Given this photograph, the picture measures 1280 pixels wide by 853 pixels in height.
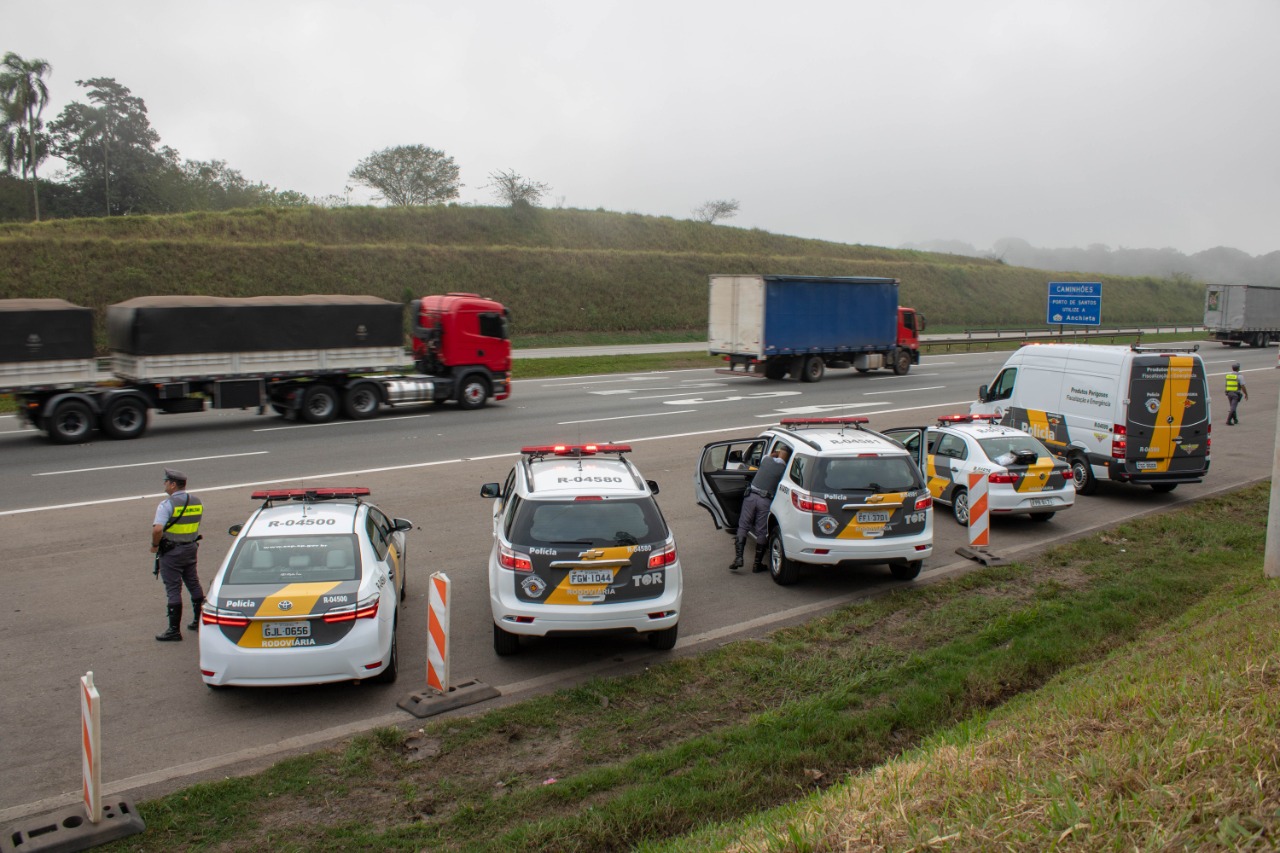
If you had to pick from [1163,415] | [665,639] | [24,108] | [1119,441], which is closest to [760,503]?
[665,639]

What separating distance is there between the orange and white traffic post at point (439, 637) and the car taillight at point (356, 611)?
46 centimetres

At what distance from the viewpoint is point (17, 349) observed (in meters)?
20.1

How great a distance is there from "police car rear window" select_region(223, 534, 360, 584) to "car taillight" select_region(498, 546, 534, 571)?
1.23 meters

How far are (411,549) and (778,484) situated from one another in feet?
15.5

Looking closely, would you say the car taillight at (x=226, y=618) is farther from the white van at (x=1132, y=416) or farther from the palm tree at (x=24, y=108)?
the palm tree at (x=24, y=108)

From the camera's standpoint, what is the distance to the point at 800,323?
114ft

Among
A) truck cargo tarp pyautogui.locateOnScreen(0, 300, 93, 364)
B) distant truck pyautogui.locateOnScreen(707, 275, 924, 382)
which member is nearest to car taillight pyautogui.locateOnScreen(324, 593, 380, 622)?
truck cargo tarp pyautogui.locateOnScreen(0, 300, 93, 364)

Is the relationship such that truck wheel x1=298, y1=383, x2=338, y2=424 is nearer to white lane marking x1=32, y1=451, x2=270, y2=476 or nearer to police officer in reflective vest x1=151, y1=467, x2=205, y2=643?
white lane marking x1=32, y1=451, x2=270, y2=476

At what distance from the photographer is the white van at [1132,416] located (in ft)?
51.8

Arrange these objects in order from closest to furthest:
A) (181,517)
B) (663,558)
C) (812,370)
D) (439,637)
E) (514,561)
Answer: (439,637) → (514,561) → (663,558) → (181,517) → (812,370)

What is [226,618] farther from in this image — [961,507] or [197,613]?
[961,507]

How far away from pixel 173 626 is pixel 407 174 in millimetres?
72907

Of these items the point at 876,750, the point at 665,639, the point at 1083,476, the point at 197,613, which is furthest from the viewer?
the point at 1083,476

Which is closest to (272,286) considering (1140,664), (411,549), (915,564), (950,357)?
(950,357)
